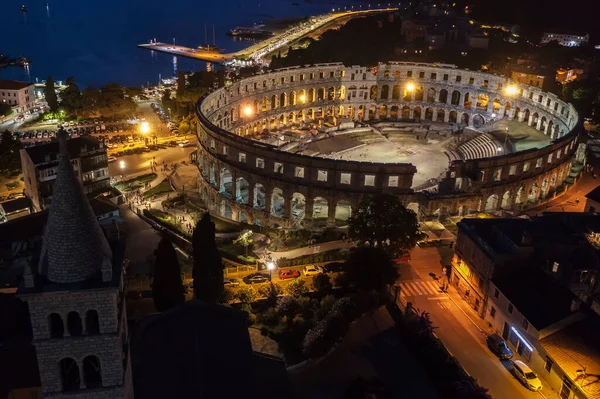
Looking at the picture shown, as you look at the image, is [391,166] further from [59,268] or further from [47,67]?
[47,67]

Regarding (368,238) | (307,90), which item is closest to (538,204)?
(368,238)

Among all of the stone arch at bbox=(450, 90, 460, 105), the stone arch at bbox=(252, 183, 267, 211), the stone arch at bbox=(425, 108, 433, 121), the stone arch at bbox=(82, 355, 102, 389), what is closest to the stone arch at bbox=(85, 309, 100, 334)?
the stone arch at bbox=(82, 355, 102, 389)

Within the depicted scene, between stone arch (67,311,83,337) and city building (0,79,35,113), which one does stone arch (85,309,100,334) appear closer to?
stone arch (67,311,83,337)

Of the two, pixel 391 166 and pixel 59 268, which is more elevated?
pixel 59 268

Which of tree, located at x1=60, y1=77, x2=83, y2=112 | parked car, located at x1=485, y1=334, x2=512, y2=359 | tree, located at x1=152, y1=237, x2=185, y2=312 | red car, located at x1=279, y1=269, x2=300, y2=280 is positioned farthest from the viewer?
tree, located at x1=60, y1=77, x2=83, y2=112

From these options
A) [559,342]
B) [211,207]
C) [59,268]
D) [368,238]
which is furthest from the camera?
[211,207]
